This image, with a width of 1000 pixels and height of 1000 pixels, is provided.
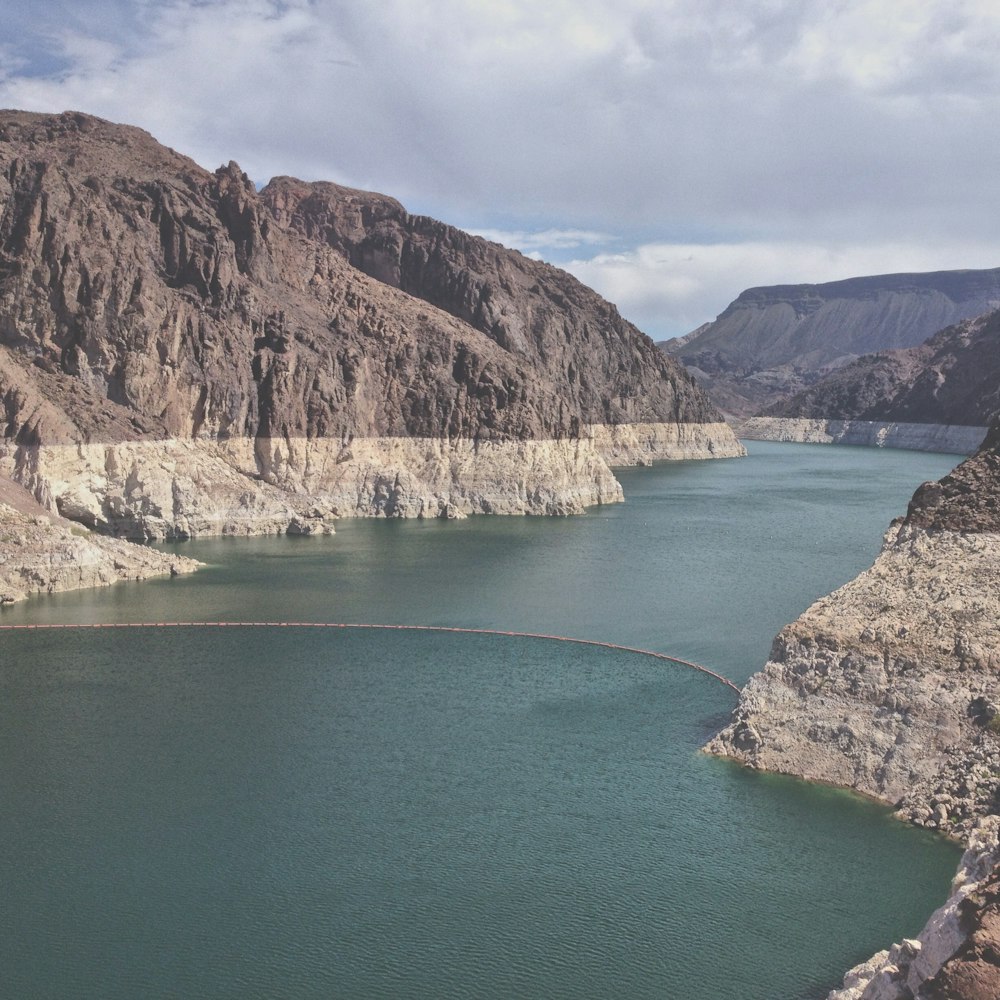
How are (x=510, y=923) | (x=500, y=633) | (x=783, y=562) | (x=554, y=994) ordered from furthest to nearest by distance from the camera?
(x=783, y=562) < (x=500, y=633) < (x=510, y=923) < (x=554, y=994)

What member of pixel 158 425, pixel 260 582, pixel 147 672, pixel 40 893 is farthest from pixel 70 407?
pixel 40 893

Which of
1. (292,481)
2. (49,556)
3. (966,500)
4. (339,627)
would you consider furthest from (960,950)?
(292,481)

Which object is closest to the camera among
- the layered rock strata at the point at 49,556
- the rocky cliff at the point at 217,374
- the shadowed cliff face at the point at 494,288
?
the layered rock strata at the point at 49,556

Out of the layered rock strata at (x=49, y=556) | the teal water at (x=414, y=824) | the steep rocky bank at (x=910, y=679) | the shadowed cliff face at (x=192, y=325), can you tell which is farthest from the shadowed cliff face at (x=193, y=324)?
the steep rocky bank at (x=910, y=679)

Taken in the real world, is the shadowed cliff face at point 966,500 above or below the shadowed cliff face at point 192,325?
below

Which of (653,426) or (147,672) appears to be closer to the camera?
(147,672)

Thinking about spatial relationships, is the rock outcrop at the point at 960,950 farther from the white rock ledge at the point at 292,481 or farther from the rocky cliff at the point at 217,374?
the rocky cliff at the point at 217,374

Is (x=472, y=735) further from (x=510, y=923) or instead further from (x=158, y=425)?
(x=158, y=425)

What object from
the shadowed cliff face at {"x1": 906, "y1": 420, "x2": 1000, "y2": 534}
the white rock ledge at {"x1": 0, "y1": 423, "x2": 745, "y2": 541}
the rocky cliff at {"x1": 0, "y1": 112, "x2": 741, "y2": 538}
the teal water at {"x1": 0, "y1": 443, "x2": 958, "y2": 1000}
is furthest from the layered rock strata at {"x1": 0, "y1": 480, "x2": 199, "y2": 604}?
the shadowed cliff face at {"x1": 906, "y1": 420, "x2": 1000, "y2": 534}
